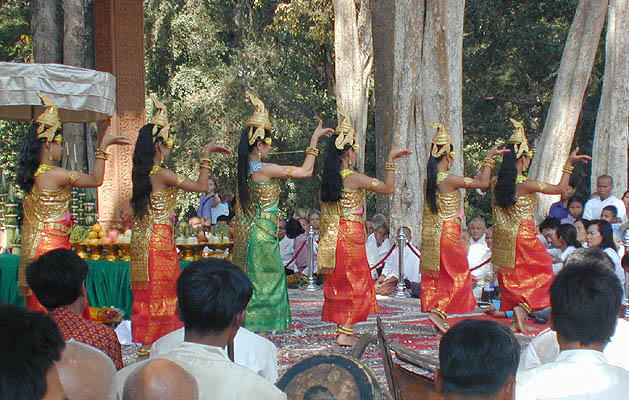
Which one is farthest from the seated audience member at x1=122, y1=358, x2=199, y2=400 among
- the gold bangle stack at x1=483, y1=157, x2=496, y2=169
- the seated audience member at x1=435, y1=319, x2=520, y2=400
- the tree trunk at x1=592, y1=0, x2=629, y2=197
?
the tree trunk at x1=592, y1=0, x2=629, y2=197

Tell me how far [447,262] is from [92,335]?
4.62 metres

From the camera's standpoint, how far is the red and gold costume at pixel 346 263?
708 centimetres

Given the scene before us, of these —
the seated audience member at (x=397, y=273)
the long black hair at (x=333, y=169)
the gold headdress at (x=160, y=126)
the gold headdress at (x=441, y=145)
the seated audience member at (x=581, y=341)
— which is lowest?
the seated audience member at (x=397, y=273)

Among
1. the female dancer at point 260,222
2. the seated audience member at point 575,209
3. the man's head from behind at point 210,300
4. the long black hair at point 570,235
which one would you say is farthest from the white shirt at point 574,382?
the seated audience member at point 575,209

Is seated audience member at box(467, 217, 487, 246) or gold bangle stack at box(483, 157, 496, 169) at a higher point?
gold bangle stack at box(483, 157, 496, 169)

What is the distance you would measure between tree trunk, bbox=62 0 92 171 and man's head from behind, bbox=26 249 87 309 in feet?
37.8

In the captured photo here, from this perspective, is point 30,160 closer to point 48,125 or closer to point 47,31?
point 48,125

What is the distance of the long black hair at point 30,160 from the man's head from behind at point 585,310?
468 cm

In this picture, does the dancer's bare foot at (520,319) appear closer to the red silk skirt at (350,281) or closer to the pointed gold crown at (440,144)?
the red silk skirt at (350,281)

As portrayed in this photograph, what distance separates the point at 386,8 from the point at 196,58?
9.00 metres

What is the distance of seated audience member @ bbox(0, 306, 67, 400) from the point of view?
167 centimetres

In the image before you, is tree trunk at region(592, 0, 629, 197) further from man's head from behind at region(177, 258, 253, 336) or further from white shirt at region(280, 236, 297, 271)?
man's head from behind at region(177, 258, 253, 336)

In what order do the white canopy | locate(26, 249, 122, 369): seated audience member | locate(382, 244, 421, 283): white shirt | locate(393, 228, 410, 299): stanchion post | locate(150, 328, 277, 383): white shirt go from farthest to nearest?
locate(382, 244, 421, 283): white shirt < locate(393, 228, 410, 299): stanchion post < the white canopy < locate(26, 249, 122, 369): seated audience member < locate(150, 328, 277, 383): white shirt

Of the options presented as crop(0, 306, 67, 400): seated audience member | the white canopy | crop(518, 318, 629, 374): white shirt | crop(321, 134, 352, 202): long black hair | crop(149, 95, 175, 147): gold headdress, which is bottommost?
crop(518, 318, 629, 374): white shirt
